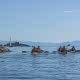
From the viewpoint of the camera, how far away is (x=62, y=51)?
122125 millimetres

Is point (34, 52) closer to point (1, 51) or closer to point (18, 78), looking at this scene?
point (1, 51)

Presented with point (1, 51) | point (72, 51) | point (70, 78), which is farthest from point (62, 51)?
point (70, 78)

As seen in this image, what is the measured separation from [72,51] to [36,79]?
9043 centimetres

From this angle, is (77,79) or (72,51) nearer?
(77,79)

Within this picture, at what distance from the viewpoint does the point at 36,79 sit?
4016 centimetres

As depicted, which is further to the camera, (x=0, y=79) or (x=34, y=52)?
(x=34, y=52)

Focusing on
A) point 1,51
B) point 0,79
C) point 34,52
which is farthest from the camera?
point 1,51

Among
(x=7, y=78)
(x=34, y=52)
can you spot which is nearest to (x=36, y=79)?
(x=7, y=78)

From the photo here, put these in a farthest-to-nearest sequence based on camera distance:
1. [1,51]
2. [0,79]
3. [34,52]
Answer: [1,51] < [34,52] < [0,79]

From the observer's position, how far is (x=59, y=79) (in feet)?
133

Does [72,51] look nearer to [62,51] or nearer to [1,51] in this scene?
[62,51]

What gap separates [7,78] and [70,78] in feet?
23.9

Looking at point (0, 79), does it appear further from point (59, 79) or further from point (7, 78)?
point (59, 79)

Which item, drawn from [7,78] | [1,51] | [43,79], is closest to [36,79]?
[43,79]
